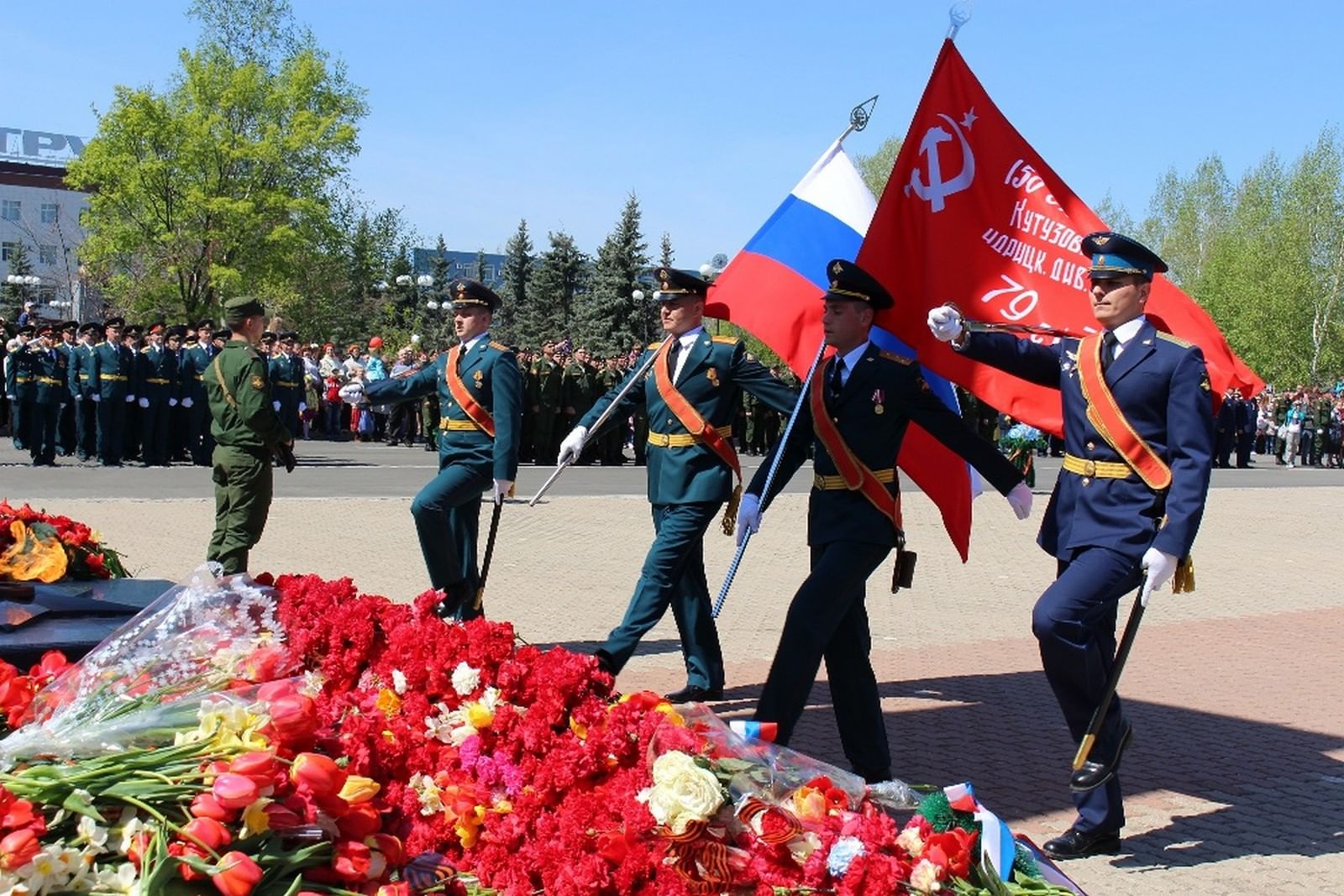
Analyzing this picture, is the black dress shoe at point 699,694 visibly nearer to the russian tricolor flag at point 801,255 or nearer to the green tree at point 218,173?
the russian tricolor flag at point 801,255

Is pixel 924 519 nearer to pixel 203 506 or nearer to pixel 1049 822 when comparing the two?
pixel 203 506

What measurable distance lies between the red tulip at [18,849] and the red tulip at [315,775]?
524mm

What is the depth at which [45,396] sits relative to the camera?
790 inches

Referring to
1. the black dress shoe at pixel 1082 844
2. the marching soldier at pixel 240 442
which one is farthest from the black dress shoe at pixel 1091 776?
the marching soldier at pixel 240 442

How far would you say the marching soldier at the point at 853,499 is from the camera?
5688mm

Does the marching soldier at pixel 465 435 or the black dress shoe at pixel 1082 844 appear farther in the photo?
Answer: the marching soldier at pixel 465 435

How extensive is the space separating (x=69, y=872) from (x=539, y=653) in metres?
1.57

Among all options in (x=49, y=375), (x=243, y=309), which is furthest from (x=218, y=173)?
(x=243, y=309)

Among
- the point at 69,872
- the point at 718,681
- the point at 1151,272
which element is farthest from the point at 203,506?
the point at 69,872

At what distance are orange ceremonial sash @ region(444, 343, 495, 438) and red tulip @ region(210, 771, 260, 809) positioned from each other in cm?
519

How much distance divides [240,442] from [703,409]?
9.08ft

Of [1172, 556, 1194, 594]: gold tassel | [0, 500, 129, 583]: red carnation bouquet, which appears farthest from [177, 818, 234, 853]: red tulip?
[1172, 556, 1194, 594]: gold tassel

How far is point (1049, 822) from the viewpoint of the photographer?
5668 mm

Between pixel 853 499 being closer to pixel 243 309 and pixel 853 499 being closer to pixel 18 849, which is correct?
pixel 18 849
